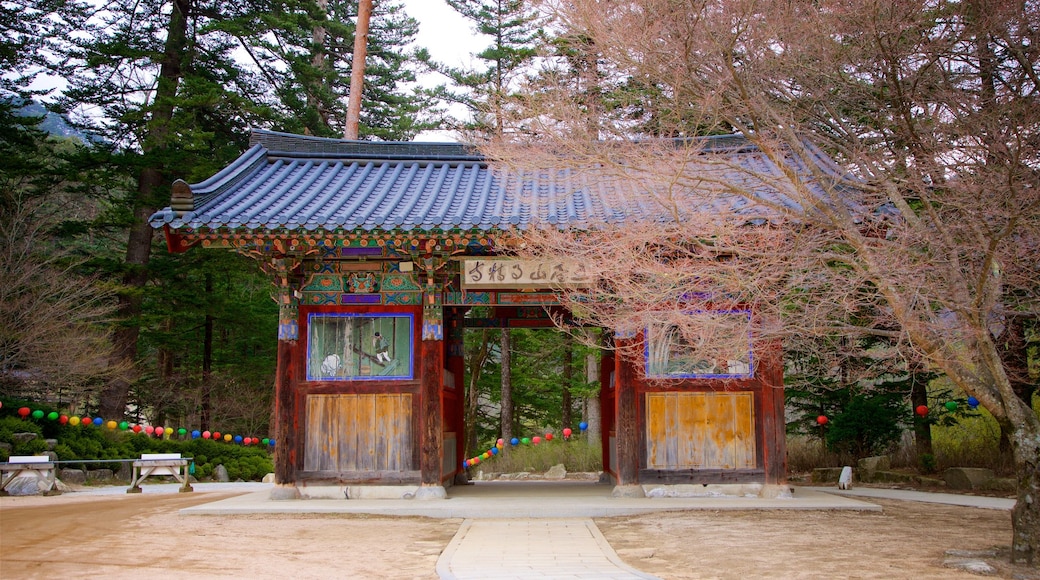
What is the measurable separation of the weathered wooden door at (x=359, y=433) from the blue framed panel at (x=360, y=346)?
0.31 metres

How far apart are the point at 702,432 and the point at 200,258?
14.5 meters

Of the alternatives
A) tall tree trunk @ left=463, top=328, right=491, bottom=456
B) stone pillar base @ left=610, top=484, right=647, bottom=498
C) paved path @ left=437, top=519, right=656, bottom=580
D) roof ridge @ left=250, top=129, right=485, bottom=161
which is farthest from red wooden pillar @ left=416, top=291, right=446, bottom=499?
tall tree trunk @ left=463, top=328, right=491, bottom=456

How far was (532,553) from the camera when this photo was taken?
22.2 ft

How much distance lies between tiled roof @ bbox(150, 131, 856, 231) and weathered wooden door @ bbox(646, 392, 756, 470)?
8.84ft

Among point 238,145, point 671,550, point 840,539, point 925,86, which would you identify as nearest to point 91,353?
point 238,145

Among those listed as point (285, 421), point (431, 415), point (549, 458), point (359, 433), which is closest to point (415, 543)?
point (431, 415)

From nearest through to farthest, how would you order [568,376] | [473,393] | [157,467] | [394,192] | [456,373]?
[394,192] < [456,373] < [157,467] < [568,376] < [473,393]

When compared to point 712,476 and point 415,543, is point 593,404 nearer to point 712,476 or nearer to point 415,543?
point 712,476

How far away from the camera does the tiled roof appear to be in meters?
9.38

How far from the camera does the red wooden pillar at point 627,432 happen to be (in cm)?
1026

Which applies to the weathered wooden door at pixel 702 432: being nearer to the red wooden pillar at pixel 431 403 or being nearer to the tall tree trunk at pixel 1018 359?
the red wooden pillar at pixel 431 403

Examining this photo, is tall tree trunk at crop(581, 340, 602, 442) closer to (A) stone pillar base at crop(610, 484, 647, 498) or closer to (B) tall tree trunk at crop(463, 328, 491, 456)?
(B) tall tree trunk at crop(463, 328, 491, 456)

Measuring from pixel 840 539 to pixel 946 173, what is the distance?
11.3 feet

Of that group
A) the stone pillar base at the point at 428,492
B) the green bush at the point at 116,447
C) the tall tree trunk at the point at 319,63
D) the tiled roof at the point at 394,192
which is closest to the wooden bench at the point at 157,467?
the green bush at the point at 116,447
